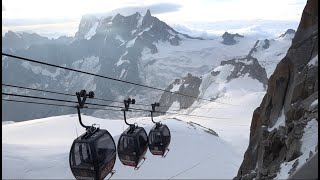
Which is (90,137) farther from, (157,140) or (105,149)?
(157,140)

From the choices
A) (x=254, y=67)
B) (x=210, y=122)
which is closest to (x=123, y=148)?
(x=210, y=122)

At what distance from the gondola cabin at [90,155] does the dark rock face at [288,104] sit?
602 cm

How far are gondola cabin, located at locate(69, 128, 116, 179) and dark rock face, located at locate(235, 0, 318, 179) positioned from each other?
19.8 ft

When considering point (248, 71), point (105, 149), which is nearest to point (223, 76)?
point (248, 71)

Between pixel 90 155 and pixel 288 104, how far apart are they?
1183cm

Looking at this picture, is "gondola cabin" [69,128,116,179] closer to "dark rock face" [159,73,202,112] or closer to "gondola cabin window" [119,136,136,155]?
"gondola cabin window" [119,136,136,155]

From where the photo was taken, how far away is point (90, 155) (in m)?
13.1

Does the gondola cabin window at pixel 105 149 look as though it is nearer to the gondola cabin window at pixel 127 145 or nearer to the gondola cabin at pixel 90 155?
the gondola cabin at pixel 90 155

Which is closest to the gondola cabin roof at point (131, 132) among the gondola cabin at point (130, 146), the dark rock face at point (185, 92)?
the gondola cabin at point (130, 146)

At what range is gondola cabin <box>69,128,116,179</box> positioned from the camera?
43.0 ft

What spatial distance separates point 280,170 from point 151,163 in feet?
89.4

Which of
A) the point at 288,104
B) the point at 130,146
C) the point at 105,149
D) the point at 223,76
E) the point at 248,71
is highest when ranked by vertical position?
the point at 105,149

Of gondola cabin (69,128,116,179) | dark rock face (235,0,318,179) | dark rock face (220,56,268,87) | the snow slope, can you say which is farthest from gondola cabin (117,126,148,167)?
dark rock face (220,56,268,87)

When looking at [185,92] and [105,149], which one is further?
[185,92]
